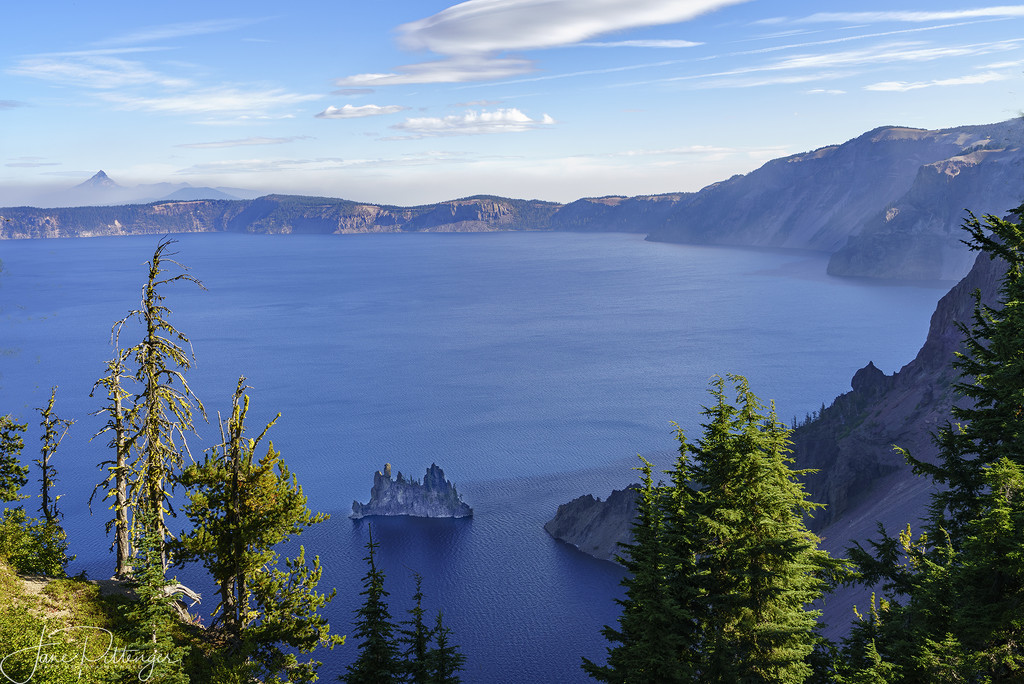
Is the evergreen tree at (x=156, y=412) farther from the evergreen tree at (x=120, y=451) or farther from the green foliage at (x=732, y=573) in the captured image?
the green foliage at (x=732, y=573)

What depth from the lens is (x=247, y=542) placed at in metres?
23.1

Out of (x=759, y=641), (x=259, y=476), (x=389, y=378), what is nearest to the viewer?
(x=759, y=641)

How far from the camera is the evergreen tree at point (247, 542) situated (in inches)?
907

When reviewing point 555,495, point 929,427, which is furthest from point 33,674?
point 929,427

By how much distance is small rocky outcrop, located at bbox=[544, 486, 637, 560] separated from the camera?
3007 inches

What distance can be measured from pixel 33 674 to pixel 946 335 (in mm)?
93930

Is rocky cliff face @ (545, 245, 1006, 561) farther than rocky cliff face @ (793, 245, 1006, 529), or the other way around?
rocky cliff face @ (793, 245, 1006, 529)

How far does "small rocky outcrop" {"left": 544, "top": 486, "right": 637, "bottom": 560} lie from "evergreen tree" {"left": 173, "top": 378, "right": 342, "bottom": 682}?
2151 inches

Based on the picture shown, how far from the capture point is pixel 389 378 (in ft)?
481

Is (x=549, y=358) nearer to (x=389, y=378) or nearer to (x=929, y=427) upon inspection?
(x=389, y=378)

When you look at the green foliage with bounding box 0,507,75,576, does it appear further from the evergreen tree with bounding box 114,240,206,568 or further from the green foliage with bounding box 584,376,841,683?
the green foliage with bounding box 584,376,841,683

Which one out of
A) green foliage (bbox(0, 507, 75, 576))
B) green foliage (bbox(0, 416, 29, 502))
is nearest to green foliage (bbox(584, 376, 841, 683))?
green foliage (bbox(0, 507, 75, 576))

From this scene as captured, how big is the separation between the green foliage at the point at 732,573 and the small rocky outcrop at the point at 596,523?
177 ft

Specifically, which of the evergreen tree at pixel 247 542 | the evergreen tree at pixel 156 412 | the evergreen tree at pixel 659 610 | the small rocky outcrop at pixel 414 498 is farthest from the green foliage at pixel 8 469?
the small rocky outcrop at pixel 414 498
